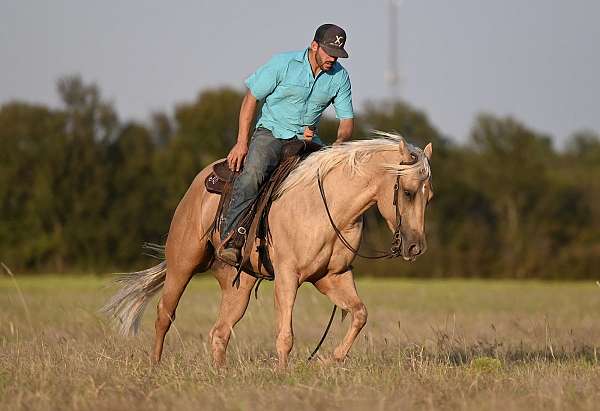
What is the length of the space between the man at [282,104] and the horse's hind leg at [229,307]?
78cm

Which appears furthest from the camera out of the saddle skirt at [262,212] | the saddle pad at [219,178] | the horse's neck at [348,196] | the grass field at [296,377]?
the saddle pad at [219,178]

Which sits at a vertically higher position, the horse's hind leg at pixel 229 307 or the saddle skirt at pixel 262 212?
the saddle skirt at pixel 262 212

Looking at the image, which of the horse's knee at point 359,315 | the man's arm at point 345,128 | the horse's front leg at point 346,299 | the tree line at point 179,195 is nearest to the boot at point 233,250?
the horse's front leg at point 346,299

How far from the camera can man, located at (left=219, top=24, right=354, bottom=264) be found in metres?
9.41

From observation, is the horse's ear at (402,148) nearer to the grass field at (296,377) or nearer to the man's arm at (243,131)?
the man's arm at (243,131)

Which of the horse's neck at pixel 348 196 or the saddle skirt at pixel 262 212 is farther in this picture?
the saddle skirt at pixel 262 212

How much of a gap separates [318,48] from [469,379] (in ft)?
10.6

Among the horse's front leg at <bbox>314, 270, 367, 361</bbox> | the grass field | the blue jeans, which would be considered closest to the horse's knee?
the horse's front leg at <bbox>314, 270, 367, 361</bbox>

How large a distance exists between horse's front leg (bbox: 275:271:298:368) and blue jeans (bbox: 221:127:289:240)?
2.56ft

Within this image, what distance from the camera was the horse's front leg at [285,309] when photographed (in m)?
8.88

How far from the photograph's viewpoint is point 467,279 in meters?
47.2

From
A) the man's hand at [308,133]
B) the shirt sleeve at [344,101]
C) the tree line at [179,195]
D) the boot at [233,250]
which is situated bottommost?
the tree line at [179,195]

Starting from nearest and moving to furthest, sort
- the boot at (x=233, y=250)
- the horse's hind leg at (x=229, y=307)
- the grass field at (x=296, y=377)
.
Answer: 1. the grass field at (x=296, y=377)
2. the boot at (x=233, y=250)
3. the horse's hind leg at (x=229, y=307)

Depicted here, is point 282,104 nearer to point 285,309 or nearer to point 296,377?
point 285,309
